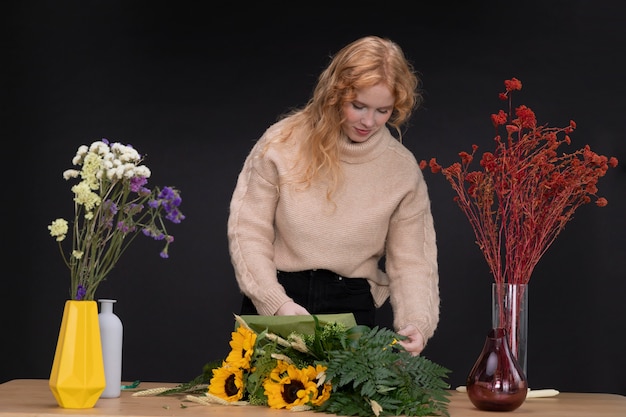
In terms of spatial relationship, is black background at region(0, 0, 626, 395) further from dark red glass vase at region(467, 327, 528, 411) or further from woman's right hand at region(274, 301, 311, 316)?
dark red glass vase at region(467, 327, 528, 411)

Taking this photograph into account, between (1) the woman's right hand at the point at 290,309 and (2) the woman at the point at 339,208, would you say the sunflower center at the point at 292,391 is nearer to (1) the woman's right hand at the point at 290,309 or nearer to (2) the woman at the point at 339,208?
(1) the woman's right hand at the point at 290,309

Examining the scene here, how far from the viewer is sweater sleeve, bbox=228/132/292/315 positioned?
299 cm

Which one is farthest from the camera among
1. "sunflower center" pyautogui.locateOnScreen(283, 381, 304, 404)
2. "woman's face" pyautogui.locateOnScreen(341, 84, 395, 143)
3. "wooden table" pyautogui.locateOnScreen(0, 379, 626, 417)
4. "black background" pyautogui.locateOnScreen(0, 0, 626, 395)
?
"black background" pyautogui.locateOnScreen(0, 0, 626, 395)

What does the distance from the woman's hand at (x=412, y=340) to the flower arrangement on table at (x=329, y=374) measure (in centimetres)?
48

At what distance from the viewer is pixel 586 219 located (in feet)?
14.7

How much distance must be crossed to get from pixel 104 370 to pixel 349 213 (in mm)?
1035

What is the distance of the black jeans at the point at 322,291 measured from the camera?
3080 millimetres

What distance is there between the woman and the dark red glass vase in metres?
0.72

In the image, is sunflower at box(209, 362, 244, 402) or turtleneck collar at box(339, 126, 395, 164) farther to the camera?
turtleneck collar at box(339, 126, 395, 164)

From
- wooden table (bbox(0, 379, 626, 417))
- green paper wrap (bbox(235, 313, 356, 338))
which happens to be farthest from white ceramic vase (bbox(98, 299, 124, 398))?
green paper wrap (bbox(235, 313, 356, 338))

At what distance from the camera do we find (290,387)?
2168 millimetres

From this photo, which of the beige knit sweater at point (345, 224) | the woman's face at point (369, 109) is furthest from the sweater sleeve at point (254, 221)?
the woman's face at point (369, 109)

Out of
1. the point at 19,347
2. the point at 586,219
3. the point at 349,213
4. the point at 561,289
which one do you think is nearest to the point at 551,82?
the point at 586,219

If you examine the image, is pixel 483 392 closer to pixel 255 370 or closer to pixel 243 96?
pixel 255 370
